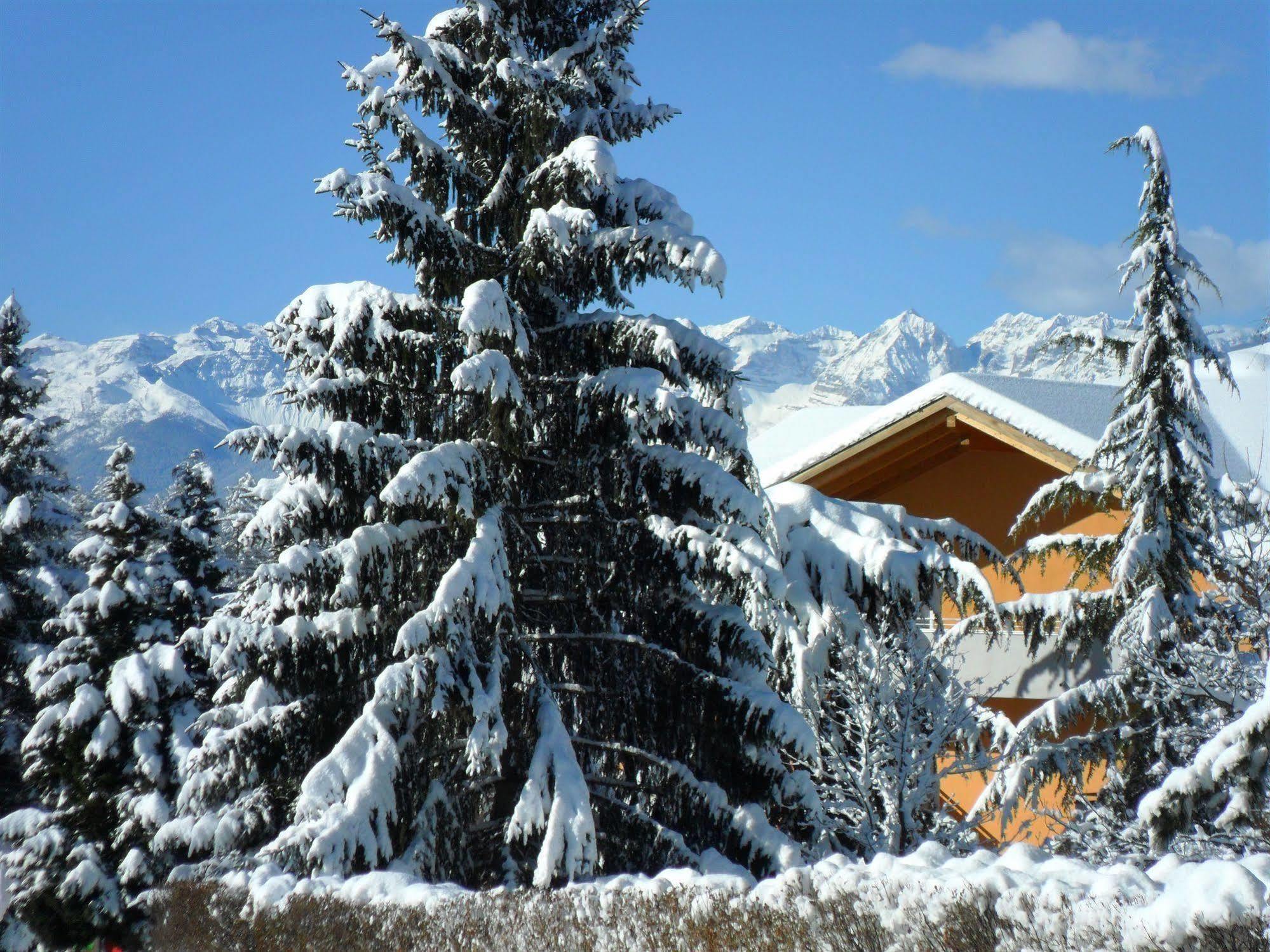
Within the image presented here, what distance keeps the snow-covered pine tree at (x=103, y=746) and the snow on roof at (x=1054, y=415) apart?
10.0 meters

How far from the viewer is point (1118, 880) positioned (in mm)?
4203

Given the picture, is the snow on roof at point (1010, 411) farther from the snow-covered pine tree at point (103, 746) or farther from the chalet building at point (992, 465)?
the snow-covered pine tree at point (103, 746)

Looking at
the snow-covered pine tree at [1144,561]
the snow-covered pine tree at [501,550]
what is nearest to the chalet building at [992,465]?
the snow-covered pine tree at [1144,561]

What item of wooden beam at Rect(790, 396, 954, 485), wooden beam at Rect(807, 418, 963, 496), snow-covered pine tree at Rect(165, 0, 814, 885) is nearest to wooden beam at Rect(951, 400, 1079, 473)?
wooden beam at Rect(790, 396, 954, 485)

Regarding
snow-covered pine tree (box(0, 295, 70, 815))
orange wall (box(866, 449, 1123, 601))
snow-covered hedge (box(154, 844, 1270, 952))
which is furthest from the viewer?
snow-covered pine tree (box(0, 295, 70, 815))

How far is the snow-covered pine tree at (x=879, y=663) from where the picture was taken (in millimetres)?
10773

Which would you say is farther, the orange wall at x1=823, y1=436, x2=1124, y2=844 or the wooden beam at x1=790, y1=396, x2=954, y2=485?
the orange wall at x1=823, y1=436, x2=1124, y2=844

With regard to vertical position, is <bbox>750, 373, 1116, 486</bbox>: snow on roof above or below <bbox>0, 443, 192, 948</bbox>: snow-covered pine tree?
above

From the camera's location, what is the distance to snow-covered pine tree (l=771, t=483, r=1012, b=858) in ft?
35.3

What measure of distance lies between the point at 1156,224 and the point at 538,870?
934 cm

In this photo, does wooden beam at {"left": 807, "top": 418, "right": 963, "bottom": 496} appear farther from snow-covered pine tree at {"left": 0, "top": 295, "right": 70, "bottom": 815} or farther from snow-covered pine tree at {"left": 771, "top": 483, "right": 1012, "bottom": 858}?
snow-covered pine tree at {"left": 0, "top": 295, "right": 70, "bottom": 815}

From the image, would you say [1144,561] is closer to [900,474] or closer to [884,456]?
[884,456]

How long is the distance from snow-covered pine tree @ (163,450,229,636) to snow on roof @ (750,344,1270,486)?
9.59 m


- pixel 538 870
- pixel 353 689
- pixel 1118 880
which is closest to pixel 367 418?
pixel 353 689
